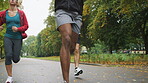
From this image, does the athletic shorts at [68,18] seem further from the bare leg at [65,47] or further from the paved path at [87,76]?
the paved path at [87,76]

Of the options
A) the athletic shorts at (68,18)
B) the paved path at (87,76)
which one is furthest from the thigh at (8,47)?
the athletic shorts at (68,18)

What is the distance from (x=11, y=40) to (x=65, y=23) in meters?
1.56

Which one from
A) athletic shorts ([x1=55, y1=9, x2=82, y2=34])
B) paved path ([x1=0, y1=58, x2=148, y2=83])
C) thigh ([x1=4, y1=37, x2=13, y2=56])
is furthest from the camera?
paved path ([x1=0, y1=58, x2=148, y2=83])

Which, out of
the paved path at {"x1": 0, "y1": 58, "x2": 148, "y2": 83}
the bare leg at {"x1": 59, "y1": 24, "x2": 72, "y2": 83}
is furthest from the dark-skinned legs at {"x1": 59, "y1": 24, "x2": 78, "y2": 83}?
the paved path at {"x1": 0, "y1": 58, "x2": 148, "y2": 83}

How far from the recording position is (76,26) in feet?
10.9

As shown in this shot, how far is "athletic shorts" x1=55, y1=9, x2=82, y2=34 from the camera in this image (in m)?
3.09

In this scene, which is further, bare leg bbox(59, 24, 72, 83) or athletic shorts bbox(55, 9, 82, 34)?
athletic shorts bbox(55, 9, 82, 34)

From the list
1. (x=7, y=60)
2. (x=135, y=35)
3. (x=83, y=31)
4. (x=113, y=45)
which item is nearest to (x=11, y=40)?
(x=7, y=60)

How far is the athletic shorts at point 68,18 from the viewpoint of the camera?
10.1 feet

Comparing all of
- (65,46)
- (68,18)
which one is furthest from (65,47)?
(68,18)

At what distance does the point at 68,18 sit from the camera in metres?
3.12

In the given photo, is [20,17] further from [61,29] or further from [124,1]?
[124,1]

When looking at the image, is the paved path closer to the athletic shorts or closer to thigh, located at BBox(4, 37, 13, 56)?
thigh, located at BBox(4, 37, 13, 56)

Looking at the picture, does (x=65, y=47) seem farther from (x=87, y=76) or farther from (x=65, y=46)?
(x=87, y=76)
